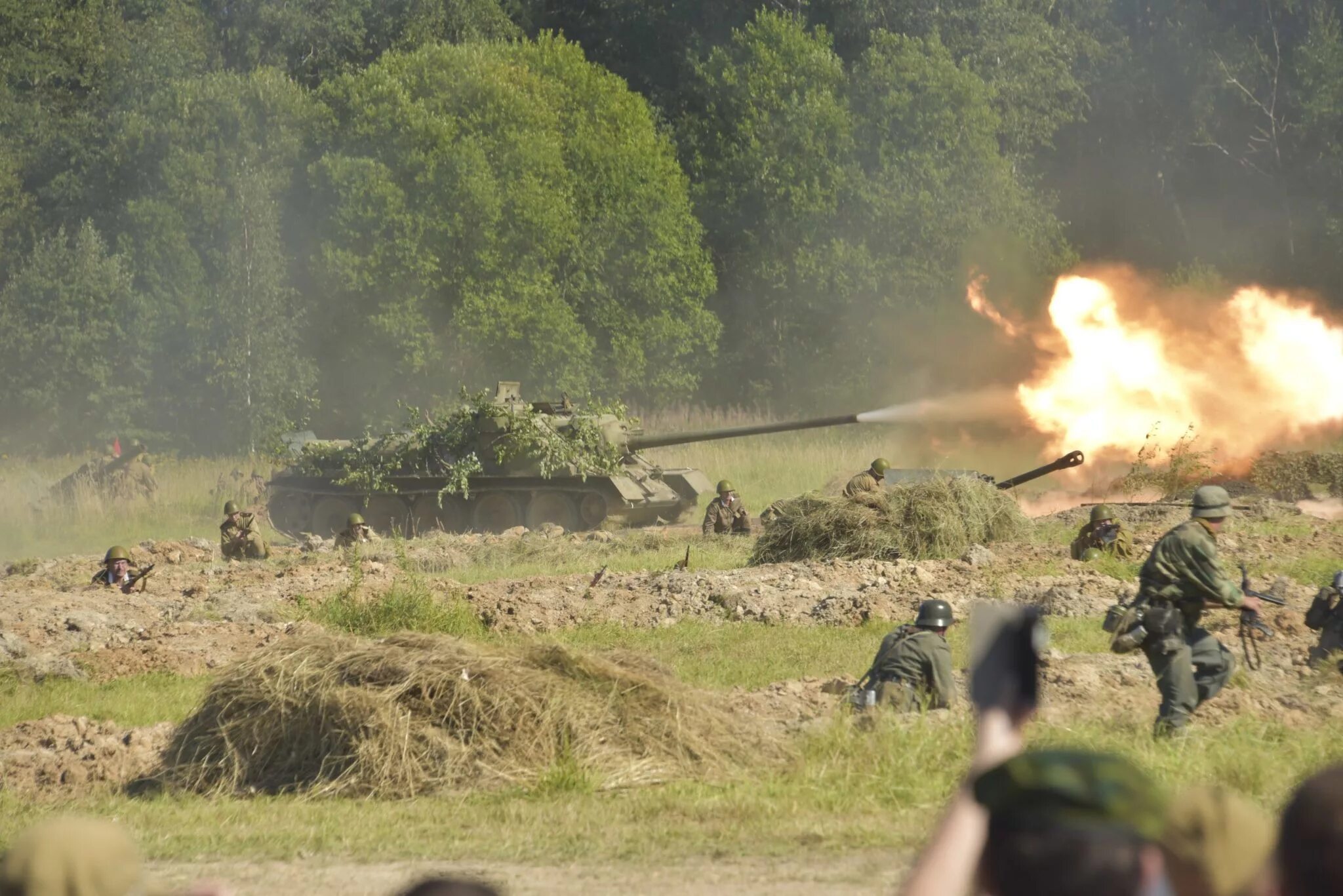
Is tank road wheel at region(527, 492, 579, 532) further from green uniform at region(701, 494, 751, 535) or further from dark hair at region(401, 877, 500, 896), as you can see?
dark hair at region(401, 877, 500, 896)

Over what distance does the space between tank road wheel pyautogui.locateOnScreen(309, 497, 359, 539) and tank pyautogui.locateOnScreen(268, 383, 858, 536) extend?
0.05 feet

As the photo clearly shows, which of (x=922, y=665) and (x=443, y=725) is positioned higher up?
(x=922, y=665)

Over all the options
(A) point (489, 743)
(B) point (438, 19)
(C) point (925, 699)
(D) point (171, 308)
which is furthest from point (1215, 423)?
(B) point (438, 19)

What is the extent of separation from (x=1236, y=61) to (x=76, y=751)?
130 ft

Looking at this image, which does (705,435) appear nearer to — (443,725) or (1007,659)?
(443,725)

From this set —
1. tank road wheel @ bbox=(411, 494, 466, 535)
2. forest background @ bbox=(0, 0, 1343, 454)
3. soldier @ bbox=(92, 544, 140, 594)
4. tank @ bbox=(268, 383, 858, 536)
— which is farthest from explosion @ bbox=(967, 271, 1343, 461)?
soldier @ bbox=(92, 544, 140, 594)

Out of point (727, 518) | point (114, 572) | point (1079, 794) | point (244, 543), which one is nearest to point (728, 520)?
point (727, 518)

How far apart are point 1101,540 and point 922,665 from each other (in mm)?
8355

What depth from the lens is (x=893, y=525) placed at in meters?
19.5

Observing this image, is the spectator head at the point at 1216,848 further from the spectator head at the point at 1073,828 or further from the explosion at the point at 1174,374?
the explosion at the point at 1174,374

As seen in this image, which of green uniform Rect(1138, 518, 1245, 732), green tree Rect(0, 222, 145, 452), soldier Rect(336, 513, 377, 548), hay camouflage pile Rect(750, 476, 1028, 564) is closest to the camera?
green uniform Rect(1138, 518, 1245, 732)

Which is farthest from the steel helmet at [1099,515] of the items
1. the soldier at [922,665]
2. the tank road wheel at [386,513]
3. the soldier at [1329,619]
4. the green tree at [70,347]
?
the green tree at [70,347]

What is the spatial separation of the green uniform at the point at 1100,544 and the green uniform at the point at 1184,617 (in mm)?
8442

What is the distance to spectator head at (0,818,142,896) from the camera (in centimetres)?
311
